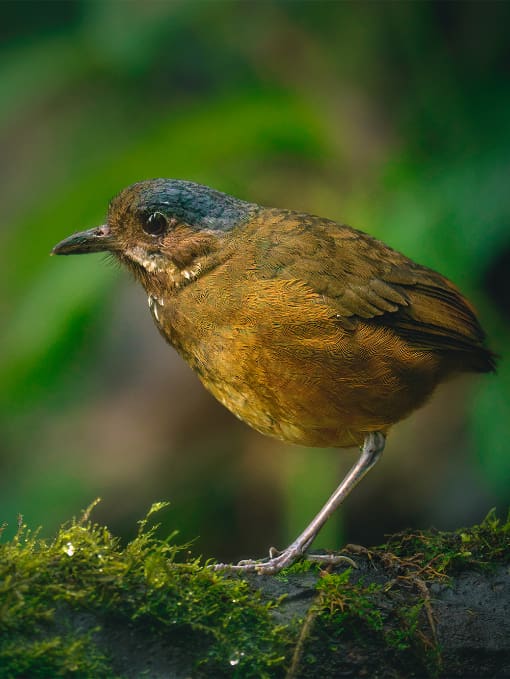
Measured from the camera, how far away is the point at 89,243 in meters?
4.12

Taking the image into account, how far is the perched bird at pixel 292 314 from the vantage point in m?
3.58

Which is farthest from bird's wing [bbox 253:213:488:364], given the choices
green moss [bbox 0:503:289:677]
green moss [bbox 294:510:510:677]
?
green moss [bbox 0:503:289:677]

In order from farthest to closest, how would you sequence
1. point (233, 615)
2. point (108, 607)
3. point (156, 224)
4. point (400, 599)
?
1. point (156, 224)
2. point (400, 599)
3. point (233, 615)
4. point (108, 607)

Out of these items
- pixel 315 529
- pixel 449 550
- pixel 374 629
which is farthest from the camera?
pixel 315 529

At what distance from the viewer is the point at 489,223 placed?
5105 mm

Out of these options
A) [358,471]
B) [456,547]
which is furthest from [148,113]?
[456,547]

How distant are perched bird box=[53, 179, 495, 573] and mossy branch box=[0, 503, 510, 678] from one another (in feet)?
1.42

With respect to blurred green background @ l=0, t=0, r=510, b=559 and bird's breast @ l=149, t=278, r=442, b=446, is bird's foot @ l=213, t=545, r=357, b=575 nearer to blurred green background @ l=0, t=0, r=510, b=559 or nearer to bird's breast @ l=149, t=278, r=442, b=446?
bird's breast @ l=149, t=278, r=442, b=446

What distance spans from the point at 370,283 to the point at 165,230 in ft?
2.95

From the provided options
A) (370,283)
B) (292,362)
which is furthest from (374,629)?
(370,283)

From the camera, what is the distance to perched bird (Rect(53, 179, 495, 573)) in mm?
3580

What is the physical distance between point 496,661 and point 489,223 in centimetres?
271

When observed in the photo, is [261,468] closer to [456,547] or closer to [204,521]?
[204,521]

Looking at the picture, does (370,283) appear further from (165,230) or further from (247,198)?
(247,198)
